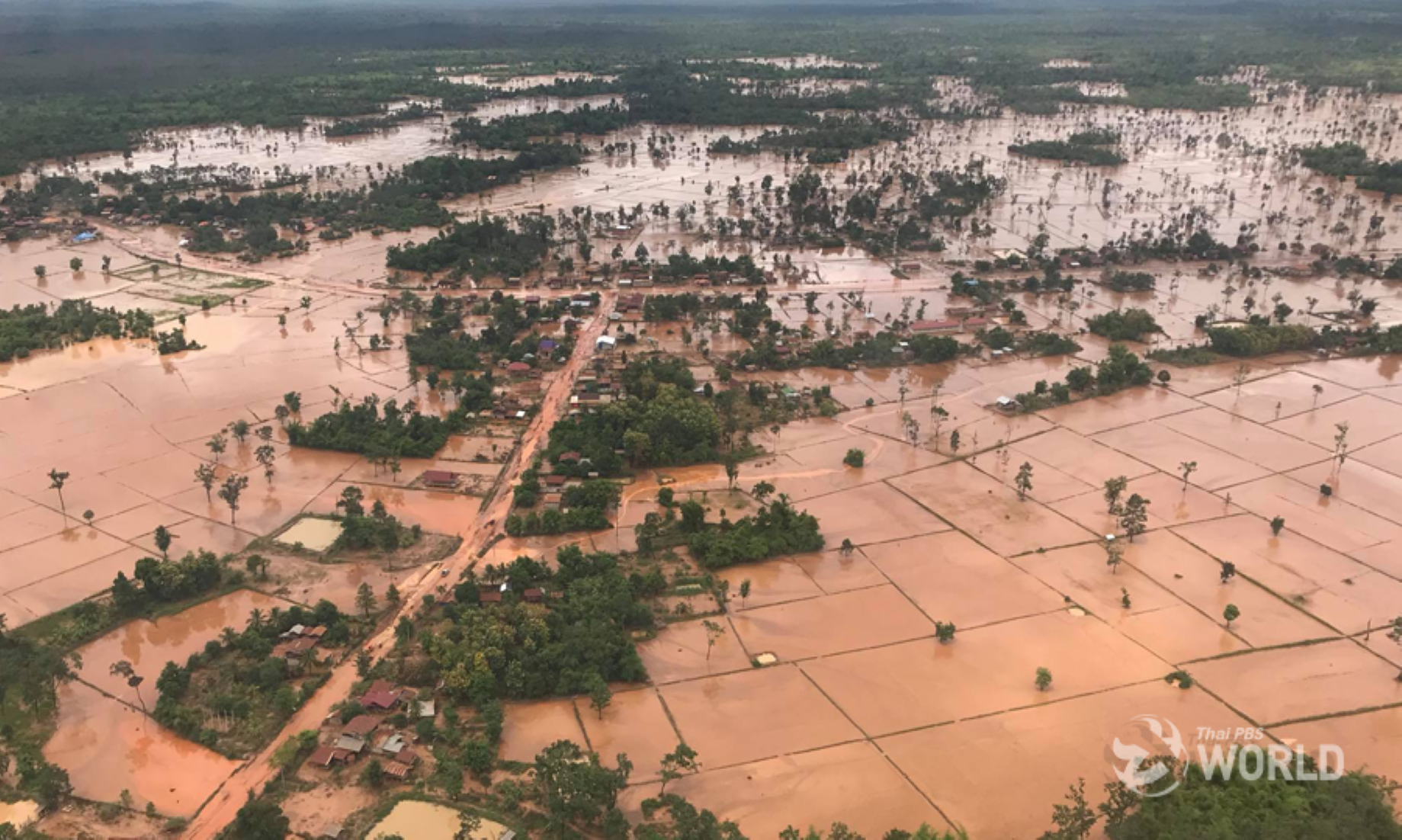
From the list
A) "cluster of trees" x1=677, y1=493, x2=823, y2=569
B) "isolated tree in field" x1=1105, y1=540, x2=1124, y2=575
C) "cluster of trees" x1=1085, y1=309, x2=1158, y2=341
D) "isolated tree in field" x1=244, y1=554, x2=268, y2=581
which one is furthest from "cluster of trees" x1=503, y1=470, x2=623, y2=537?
"cluster of trees" x1=1085, y1=309, x2=1158, y2=341

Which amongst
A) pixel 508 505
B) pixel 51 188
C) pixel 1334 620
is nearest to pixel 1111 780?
pixel 1334 620

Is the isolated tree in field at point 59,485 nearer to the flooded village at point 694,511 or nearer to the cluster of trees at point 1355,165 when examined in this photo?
the flooded village at point 694,511

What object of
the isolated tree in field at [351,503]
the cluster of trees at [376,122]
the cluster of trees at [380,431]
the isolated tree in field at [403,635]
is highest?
the cluster of trees at [376,122]

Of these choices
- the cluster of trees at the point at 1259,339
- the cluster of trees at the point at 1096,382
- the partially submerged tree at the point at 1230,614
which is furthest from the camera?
the cluster of trees at the point at 1259,339

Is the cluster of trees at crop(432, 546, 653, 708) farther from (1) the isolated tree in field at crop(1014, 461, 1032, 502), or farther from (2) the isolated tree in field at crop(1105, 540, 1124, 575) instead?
(1) the isolated tree in field at crop(1014, 461, 1032, 502)

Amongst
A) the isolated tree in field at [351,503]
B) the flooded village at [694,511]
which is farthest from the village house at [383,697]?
the isolated tree in field at [351,503]

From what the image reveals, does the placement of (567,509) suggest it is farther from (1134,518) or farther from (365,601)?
(1134,518)

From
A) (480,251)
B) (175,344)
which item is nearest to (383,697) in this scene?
(175,344)
